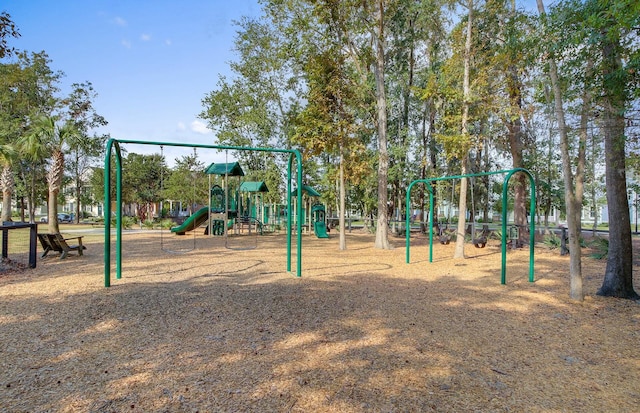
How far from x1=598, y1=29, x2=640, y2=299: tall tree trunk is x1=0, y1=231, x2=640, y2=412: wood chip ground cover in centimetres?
54

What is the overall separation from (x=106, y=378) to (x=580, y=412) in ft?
12.2

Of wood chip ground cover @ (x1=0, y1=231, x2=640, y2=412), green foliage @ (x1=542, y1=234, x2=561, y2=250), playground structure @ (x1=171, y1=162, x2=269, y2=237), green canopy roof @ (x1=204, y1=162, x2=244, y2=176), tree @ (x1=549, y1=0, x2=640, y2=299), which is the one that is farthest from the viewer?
playground structure @ (x1=171, y1=162, x2=269, y2=237)

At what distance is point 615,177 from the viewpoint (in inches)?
252

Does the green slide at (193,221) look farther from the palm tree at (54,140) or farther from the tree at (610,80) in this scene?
the tree at (610,80)

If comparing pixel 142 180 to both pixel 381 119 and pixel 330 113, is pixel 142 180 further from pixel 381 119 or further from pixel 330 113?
pixel 381 119

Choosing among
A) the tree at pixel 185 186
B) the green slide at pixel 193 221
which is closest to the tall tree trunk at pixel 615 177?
the green slide at pixel 193 221

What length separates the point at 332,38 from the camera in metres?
13.7

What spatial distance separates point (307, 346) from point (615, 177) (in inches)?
230

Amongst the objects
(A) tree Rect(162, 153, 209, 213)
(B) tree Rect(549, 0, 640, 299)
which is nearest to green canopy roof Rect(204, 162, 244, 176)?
(B) tree Rect(549, 0, 640, 299)

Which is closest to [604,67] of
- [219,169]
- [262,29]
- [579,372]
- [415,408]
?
[579,372]

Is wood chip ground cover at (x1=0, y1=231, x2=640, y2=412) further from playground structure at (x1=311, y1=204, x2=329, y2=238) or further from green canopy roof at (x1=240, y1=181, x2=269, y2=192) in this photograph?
green canopy roof at (x1=240, y1=181, x2=269, y2=192)

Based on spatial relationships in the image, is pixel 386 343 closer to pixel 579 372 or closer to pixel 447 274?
pixel 579 372

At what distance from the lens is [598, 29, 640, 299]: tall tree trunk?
5.58 meters

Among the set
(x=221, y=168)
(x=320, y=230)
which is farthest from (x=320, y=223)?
(x=221, y=168)
